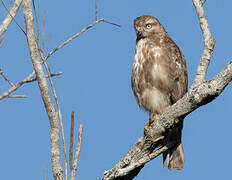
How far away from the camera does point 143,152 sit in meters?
4.28

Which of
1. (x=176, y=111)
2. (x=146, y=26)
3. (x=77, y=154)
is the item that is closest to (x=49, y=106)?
(x=77, y=154)

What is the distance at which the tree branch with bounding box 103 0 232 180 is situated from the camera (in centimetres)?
331

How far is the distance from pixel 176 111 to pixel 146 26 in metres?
2.77

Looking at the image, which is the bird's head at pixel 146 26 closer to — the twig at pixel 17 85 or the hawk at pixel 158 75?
the hawk at pixel 158 75

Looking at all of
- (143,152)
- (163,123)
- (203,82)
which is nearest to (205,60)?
(203,82)

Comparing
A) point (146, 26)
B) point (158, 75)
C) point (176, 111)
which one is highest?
point (146, 26)

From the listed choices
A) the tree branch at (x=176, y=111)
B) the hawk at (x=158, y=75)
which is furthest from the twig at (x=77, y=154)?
the hawk at (x=158, y=75)

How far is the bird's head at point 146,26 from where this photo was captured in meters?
6.21

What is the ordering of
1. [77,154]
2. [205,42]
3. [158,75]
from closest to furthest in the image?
[77,154]
[205,42]
[158,75]

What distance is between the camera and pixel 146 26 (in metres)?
6.26

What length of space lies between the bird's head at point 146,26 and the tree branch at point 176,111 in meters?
2.16

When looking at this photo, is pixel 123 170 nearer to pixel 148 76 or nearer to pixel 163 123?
pixel 163 123

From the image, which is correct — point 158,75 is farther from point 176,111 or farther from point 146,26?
point 176,111

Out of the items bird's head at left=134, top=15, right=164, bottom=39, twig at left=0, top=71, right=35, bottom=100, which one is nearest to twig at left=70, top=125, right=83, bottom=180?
twig at left=0, top=71, right=35, bottom=100
